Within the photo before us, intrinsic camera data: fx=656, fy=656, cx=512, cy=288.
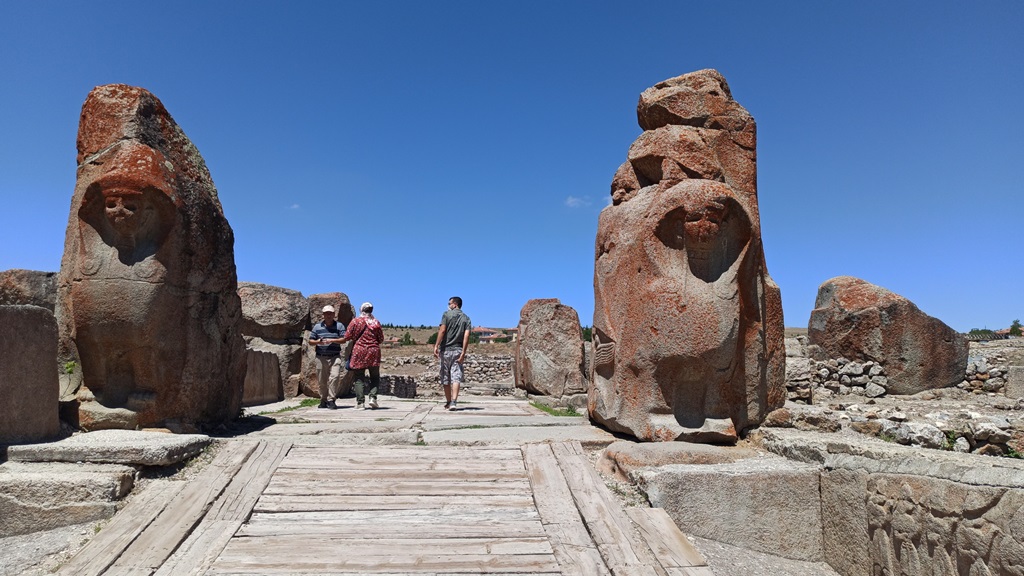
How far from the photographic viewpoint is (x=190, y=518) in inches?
141

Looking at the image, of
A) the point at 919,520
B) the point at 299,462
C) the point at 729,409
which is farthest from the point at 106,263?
the point at 919,520

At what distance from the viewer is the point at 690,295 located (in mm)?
4945

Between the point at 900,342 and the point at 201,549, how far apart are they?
9.56 metres

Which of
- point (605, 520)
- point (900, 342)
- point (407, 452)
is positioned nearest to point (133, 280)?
point (407, 452)

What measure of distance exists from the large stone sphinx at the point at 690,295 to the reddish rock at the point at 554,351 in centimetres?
548

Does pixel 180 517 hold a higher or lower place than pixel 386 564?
higher

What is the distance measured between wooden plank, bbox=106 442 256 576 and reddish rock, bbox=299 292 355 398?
5.45 m

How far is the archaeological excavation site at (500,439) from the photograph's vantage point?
332 centimetres

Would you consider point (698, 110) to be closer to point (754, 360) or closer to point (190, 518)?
point (754, 360)

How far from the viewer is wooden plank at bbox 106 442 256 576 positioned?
312cm

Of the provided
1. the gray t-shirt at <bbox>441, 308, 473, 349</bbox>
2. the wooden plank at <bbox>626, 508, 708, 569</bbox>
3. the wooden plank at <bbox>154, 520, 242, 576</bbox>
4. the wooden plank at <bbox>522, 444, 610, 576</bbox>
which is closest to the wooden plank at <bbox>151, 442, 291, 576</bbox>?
the wooden plank at <bbox>154, 520, 242, 576</bbox>

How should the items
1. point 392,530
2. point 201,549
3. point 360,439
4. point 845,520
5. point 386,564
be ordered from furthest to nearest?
point 360,439 < point 845,520 < point 392,530 < point 201,549 < point 386,564

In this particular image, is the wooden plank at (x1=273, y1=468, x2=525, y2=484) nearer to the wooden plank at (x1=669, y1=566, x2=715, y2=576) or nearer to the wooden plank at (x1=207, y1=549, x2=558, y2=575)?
the wooden plank at (x1=207, y1=549, x2=558, y2=575)

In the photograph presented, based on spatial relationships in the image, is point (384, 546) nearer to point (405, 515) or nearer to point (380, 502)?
point (405, 515)
